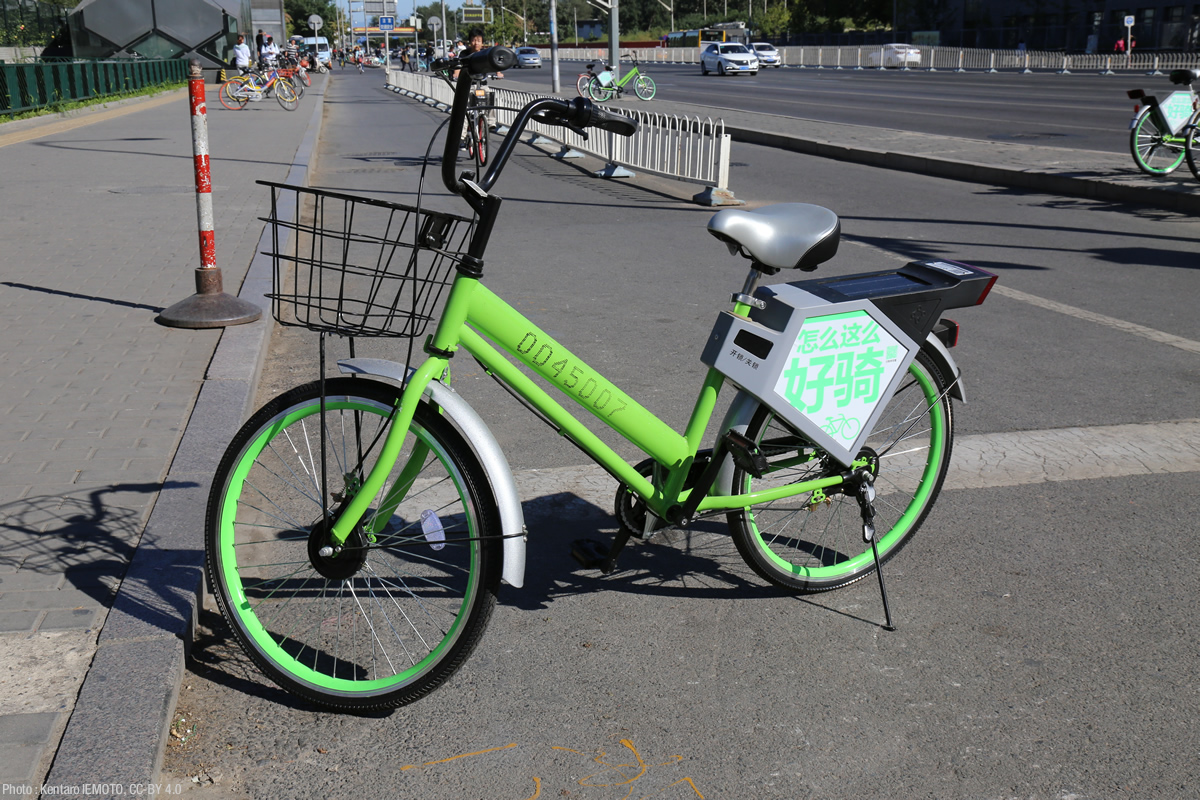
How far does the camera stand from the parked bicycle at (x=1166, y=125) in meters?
12.7

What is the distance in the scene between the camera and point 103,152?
18078 mm

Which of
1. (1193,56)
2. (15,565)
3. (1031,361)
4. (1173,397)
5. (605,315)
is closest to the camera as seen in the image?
(15,565)

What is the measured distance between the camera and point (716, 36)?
288 ft

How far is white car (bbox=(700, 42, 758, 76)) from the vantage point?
53188mm

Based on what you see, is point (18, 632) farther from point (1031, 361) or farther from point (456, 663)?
point (1031, 361)

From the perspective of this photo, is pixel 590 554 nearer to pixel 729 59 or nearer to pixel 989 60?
pixel 729 59

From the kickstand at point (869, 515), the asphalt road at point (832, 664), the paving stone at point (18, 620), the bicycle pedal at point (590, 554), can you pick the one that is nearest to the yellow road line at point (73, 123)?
the asphalt road at point (832, 664)

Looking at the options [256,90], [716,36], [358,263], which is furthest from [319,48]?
[358,263]

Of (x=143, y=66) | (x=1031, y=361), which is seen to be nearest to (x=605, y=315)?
(x=1031, y=361)

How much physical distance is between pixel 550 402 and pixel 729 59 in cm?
5323

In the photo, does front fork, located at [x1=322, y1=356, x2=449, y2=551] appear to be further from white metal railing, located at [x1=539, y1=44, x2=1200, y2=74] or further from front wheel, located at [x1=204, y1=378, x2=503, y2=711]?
white metal railing, located at [x1=539, y1=44, x2=1200, y2=74]

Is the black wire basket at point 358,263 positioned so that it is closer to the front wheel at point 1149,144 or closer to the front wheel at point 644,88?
the front wheel at point 1149,144

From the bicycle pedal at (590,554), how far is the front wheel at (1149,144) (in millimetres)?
11960

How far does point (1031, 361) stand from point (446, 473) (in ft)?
14.7
